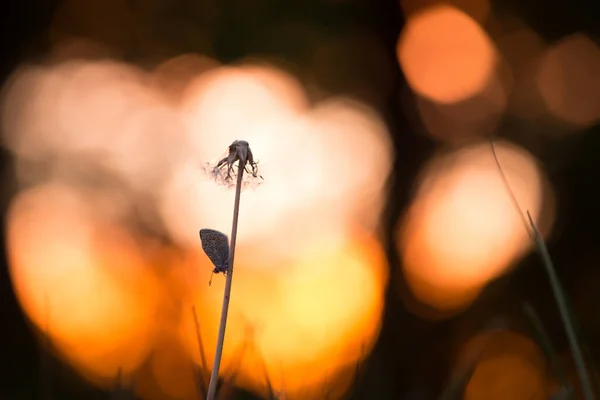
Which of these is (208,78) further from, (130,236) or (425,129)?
(425,129)

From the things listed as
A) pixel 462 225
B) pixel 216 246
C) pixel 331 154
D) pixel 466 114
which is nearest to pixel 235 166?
pixel 216 246

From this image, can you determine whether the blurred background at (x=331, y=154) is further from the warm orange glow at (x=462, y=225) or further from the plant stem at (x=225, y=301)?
the plant stem at (x=225, y=301)

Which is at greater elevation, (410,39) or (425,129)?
(410,39)

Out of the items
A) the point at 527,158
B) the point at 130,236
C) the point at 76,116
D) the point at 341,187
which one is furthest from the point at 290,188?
the point at 76,116

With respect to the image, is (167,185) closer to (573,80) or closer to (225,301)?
(573,80)

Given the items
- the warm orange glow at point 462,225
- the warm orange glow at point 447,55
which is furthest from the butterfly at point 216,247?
the warm orange glow at point 447,55

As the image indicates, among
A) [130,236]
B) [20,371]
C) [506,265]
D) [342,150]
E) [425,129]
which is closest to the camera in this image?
[20,371]

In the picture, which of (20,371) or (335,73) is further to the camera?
(335,73)

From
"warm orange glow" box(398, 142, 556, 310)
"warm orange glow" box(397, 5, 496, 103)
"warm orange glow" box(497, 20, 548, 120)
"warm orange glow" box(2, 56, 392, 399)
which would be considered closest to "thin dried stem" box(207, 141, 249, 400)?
"warm orange glow" box(2, 56, 392, 399)

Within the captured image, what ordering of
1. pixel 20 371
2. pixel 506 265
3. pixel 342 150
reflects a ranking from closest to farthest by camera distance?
pixel 20 371 → pixel 506 265 → pixel 342 150
